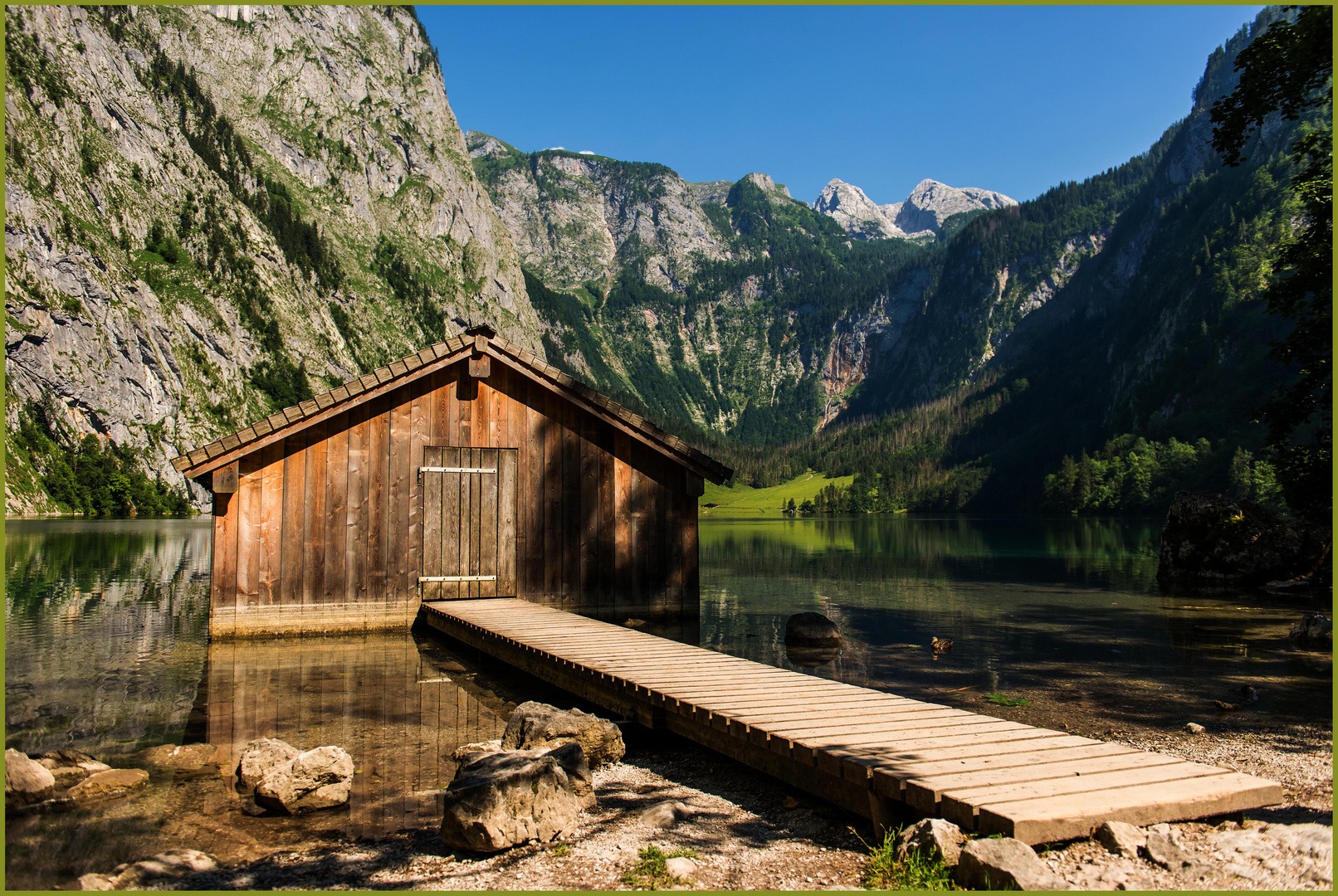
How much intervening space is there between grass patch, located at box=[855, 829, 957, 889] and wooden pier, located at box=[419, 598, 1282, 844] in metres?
0.37

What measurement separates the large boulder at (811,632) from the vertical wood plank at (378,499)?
24.6 ft

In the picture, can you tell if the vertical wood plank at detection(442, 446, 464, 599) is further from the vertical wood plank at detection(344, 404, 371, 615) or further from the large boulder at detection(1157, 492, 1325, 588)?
the large boulder at detection(1157, 492, 1325, 588)

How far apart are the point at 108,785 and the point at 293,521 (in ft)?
25.5

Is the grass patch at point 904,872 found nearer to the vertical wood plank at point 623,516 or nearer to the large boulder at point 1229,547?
the vertical wood plank at point 623,516

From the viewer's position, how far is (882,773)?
5281 millimetres

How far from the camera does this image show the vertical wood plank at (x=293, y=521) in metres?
14.0

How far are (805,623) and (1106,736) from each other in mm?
7746

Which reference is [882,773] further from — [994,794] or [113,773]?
[113,773]

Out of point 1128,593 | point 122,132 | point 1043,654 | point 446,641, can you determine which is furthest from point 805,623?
point 122,132

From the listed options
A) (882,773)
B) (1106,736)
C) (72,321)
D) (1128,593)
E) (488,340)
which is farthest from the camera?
(72,321)

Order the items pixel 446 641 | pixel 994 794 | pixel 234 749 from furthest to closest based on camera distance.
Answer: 1. pixel 446 641
2. pixel 234 749
3. pixel 994 794

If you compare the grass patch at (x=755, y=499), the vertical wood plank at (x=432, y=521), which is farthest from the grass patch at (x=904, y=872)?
the grass patch at (x=755, y=499)

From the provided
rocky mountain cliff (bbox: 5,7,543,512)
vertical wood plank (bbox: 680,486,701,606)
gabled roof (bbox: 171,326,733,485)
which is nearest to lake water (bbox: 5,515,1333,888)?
vertical wood plank (bbox: 680,486,701,606)

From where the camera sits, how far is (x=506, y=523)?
50.9 feet
